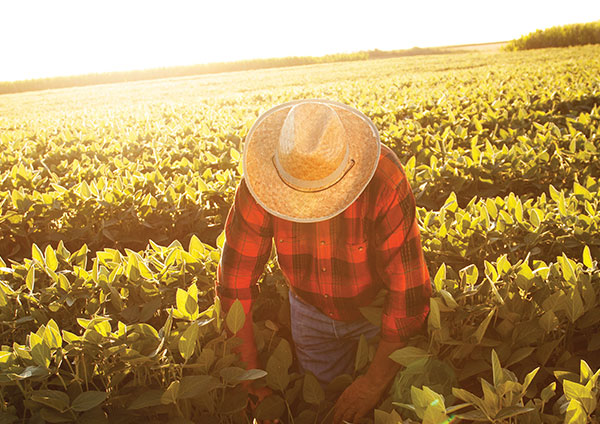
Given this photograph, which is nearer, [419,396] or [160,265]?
[419,396]

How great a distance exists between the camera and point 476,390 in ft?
6.58

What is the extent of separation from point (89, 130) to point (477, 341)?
28.8 ft

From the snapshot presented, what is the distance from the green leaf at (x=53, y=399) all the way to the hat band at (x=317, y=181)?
109cm

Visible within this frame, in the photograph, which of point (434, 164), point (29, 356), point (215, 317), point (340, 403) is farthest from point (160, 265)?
point (434, 164)

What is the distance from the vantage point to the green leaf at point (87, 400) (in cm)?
147

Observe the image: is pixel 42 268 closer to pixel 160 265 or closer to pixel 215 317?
pixel 160 265

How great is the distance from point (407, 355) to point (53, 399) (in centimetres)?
128

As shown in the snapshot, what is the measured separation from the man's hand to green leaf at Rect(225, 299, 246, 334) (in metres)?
0.55

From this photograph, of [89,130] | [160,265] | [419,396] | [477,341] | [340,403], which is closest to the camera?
[419,396]

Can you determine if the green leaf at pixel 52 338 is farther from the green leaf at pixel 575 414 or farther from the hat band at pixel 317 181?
the green leaf at pixel 575 414

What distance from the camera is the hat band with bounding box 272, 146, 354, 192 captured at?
4.84ft

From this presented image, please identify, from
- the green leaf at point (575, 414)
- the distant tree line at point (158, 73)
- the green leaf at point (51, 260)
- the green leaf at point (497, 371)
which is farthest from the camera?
the distant tree line at point (158, 73)

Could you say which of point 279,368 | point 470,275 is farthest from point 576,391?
point 279,368

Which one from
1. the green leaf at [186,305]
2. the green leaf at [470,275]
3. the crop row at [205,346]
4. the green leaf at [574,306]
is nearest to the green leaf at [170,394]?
the crop row at [205,346]
